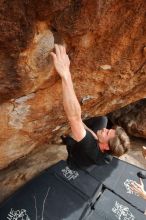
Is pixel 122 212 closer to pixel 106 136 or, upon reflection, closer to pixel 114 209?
pixel 114 209

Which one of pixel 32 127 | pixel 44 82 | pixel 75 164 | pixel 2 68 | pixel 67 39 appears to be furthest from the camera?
pixel 75 164

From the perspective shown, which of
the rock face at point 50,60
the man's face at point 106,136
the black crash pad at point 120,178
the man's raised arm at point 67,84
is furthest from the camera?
the black crash pad at point 120,178

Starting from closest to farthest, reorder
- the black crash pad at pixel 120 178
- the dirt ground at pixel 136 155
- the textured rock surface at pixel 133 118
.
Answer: the black crash pad at pixel 120 178, the dirt ground at pixel 136 155, the textured rock surface at pixel 133 118

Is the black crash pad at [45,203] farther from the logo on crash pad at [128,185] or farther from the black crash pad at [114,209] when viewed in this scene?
the logo on crash pad at [128,185]

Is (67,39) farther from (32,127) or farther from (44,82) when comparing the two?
(32,127)

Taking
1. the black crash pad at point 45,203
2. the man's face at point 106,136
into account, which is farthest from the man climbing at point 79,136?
the black crash pad at point 45,203

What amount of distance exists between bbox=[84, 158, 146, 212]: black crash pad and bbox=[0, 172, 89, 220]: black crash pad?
45 centimetres

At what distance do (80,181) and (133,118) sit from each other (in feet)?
6.86

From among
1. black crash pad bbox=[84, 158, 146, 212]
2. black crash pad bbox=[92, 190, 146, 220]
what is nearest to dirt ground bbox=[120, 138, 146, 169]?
black crash pad bbox=[84, 158, 146, 212]

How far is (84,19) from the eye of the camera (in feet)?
8.09

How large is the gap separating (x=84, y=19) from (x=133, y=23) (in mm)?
530

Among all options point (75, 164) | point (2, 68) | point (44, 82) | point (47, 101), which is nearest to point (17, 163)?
point (75, 164)

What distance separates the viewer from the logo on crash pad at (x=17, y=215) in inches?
126

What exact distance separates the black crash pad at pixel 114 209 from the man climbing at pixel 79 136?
447mm
